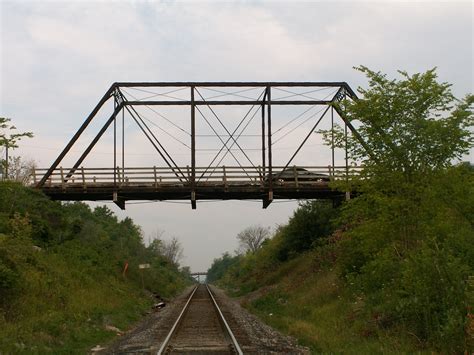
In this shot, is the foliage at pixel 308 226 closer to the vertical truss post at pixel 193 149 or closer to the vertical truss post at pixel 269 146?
the vertical truss post at pixel 269 146

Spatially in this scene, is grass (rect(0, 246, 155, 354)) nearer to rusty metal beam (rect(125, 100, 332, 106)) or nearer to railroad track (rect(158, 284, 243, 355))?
railroad track (rect(158, 284, 243, 355))

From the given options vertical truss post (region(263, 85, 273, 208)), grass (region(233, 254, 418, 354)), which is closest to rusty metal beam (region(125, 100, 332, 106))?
vertical truss post (region(263, 85, 273, 208))

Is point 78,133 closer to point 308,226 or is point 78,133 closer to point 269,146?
point 269,146

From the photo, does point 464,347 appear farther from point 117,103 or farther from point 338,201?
point 117,103

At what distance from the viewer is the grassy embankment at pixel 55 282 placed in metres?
14.5

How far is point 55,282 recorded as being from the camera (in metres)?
21.0

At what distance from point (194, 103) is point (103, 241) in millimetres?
12161

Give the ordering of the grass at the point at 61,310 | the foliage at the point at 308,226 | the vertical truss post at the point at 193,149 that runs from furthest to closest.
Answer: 1. the foliage at the point at 308,226
2. the vertical truss post at the point at 193,149
3. the grass at the point at 61,310

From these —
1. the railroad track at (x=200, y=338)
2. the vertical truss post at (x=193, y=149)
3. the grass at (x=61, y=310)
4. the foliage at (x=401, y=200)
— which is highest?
the vertical truss post at (x=193, y=149)

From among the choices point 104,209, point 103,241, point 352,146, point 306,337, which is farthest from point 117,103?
point 104,209

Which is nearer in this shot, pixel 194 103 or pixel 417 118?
pixel 417 118

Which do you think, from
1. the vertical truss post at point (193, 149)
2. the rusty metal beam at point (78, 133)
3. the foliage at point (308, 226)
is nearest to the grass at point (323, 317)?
the foliage at point (308, 226)

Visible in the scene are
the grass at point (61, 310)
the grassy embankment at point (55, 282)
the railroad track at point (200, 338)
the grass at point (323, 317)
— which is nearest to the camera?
the grass at point (323, 317)

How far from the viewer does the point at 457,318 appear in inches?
410
